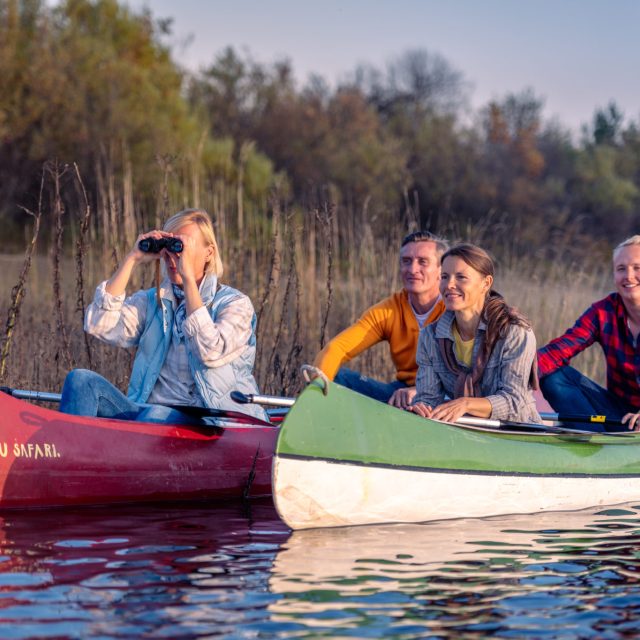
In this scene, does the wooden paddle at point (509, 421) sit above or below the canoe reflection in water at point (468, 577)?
above

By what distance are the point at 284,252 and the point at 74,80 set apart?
28.1 ft

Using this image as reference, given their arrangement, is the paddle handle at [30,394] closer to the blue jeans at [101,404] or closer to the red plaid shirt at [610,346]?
the blue jeans at [101,404]

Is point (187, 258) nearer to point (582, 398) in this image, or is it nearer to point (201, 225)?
point (201, 225)

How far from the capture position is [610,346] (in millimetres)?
6266

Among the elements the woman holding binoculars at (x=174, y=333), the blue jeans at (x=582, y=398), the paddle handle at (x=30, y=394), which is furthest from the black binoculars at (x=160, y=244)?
the blue jeans at (x=582, y=398)

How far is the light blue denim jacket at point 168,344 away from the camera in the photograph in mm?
5578

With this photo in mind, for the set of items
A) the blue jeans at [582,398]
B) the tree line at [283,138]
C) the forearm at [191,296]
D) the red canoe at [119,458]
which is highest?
the tree line at [283,138]

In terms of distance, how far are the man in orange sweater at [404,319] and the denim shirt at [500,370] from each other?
385mm

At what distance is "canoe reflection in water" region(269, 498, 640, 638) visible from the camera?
3811 millimetres

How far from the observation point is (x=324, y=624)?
3.74 metres

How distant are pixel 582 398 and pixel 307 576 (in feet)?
8.32

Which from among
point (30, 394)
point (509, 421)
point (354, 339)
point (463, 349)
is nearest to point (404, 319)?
point (354, 339)

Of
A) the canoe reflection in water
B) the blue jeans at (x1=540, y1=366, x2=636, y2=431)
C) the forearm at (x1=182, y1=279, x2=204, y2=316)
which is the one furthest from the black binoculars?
the blue jeans at (x1=540, y1=366, x2=636, y2=431)

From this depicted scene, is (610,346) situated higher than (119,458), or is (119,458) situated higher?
(610,346)
